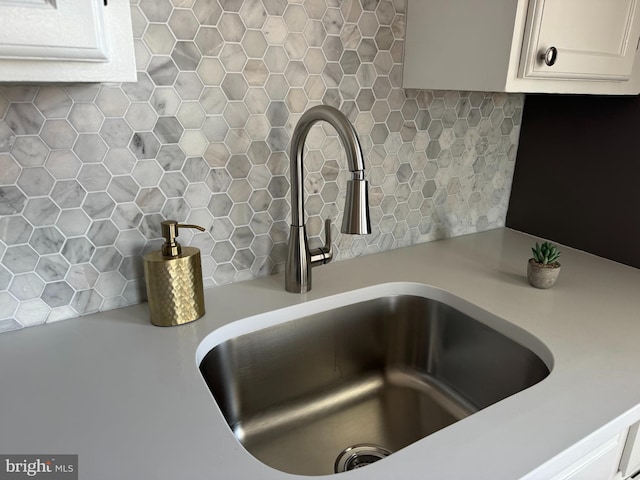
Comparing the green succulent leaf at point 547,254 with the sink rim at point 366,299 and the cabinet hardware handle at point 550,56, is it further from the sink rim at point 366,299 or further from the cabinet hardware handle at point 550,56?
the cabinet hardware handle at point 550,56

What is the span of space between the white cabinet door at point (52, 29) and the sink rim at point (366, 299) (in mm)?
520

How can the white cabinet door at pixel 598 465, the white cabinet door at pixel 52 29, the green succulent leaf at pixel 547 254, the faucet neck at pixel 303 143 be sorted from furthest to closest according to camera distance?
the green succulent leaf at pixel 547 254 < the faucet neck at pixel 303 143 < the white cabinet door at pixel 598 465 < the white cabinet door at pixel 52 29

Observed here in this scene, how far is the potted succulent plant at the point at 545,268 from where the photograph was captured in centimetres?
108

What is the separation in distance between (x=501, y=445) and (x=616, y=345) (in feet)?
1.33

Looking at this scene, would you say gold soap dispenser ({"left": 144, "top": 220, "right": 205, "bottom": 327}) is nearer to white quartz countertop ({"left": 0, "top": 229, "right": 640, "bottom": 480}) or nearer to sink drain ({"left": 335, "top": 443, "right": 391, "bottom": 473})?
white quartz countertop ({"left": 0, "top": 229, "right": 640, "bottom": 480})

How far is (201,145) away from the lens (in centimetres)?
97

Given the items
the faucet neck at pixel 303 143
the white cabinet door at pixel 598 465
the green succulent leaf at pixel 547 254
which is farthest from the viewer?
the green succulent leaf at pixel 547 254

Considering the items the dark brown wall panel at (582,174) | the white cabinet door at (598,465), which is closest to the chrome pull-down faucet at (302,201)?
the white cabinet door at (598,465)

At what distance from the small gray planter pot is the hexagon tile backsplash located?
1.30 feet

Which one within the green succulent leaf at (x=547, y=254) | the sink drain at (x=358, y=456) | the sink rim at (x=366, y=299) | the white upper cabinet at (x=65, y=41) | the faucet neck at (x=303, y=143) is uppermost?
the white upper cabinet at (x=65, y=41)

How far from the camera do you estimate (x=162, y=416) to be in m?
0.67
